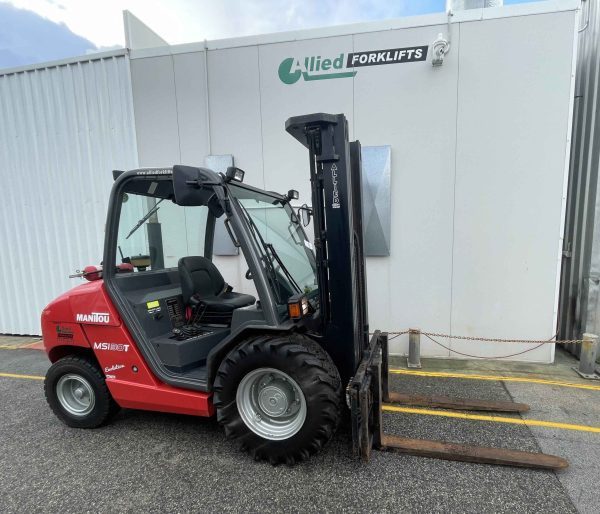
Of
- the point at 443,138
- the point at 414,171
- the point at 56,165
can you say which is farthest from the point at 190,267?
the point at 56,165

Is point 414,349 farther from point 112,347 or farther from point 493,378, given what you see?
point 112,347

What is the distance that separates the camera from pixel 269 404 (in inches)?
103

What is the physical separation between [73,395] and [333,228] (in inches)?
120

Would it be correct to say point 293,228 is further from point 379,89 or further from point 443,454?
point 379,89

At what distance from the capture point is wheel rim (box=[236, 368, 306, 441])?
257cm

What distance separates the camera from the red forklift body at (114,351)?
2.77m

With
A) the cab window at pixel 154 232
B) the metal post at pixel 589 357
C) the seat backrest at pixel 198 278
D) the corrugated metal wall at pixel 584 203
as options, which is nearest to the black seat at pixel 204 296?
the seat backrest at pixel 198 278

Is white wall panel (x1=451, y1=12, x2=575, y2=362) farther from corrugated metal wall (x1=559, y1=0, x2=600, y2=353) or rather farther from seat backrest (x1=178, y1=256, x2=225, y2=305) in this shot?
seat backrest (x1=178, y1=256, x2=225, y2=305)

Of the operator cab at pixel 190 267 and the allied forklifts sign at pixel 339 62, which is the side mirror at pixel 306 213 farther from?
the allied forklifts sign at pixel 339 62

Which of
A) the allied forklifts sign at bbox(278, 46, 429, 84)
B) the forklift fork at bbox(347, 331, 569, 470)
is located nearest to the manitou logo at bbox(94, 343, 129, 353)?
the forklift fork at bbox(347, 331, 569, 470)

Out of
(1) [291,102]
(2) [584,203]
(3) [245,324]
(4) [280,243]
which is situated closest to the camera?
(3) [245,324]

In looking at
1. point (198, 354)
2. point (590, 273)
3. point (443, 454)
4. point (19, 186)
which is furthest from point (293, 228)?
point (19, 186)

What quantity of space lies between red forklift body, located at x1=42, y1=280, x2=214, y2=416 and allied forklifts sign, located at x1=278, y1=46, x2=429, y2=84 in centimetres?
394

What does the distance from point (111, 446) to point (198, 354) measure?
43.2 inches
